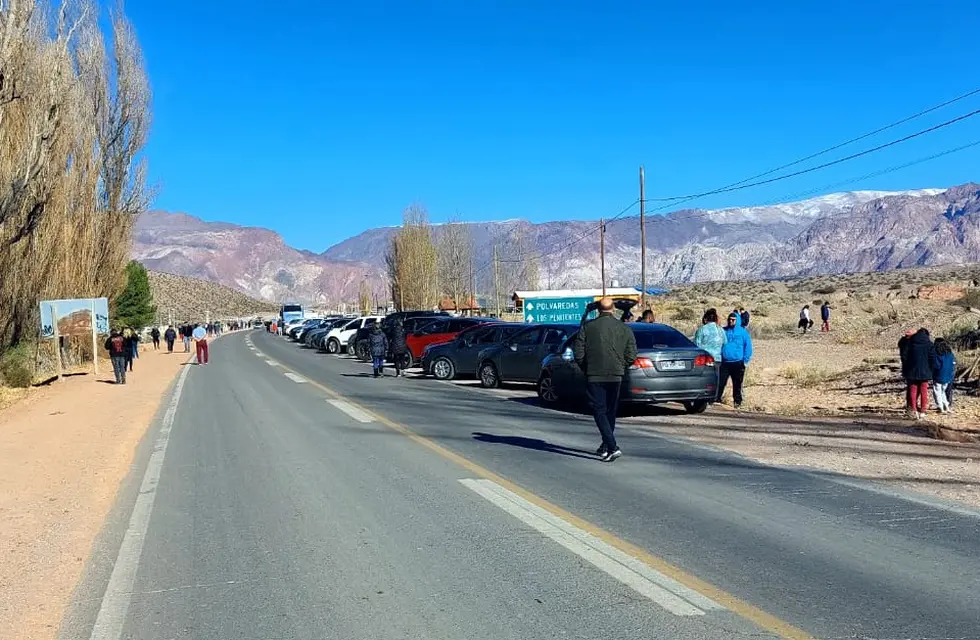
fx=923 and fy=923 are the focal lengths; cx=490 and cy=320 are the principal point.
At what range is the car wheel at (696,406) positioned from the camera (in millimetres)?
15930

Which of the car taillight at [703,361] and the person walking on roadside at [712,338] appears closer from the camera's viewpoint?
the car taillight at [703,361]

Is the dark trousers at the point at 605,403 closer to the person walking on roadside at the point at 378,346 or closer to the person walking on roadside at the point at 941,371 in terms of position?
the person walking on roadside at the point at 941,371

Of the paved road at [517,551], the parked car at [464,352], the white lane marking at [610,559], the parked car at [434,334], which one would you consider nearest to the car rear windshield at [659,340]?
the paved road at [517,551]

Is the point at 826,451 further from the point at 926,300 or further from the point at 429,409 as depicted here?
the point at 926,300

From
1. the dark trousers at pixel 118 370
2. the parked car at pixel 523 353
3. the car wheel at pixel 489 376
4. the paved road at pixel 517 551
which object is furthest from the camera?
the dark trousers at pixel 118 370

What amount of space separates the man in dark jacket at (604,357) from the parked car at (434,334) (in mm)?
21059

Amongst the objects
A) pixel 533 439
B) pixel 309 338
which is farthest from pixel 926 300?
pixel 533 439

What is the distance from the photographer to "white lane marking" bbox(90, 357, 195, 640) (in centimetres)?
536

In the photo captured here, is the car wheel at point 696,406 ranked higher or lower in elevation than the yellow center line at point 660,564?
higher

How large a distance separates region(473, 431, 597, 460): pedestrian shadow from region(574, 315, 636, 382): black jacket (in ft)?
4.59

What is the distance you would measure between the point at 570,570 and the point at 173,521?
3849 mm

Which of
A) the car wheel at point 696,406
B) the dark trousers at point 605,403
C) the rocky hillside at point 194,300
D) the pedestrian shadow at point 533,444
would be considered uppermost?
the rocky hillside at point 194,300

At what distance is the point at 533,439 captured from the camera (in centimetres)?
1288

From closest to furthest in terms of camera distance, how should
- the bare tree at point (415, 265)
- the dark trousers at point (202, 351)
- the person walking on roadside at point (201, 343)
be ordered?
the person walking on roadside at point (201, 343) → the dark trousers at point (202, 351) → the bare tree at point (415, 265)
